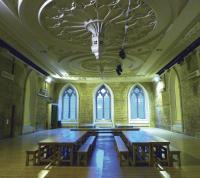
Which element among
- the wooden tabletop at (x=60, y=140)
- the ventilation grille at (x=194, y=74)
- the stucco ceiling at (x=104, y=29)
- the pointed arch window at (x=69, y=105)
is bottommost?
the wooden tabletop at (x=60, y=140)

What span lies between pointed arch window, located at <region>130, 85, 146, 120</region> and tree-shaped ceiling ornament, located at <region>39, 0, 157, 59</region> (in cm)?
917

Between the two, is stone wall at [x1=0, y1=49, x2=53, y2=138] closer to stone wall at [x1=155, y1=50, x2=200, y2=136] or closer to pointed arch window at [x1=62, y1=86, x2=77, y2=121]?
pointed arch window at [x1=62, y1=86, x2=77, y2=121]

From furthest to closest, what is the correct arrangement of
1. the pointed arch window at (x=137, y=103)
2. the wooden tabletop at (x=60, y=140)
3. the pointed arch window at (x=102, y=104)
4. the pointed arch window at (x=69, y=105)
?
1. the pointed arch window at (x=102, y=104)
2. the pointed arch window at (x=69, y=105)
3. the pointed arch window at (x=137, y=103)
4. the wooden tabletop at (x=60, y=140)

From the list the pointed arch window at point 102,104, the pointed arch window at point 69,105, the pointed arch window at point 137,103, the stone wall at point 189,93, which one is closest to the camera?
the stone wall at point 189,93

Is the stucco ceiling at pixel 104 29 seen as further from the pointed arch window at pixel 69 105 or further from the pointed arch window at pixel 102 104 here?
the pointed arch window at pixel 102 104

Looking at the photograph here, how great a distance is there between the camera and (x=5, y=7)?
4996mm

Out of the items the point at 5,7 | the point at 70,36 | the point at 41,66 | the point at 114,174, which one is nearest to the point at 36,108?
the point at 41,66

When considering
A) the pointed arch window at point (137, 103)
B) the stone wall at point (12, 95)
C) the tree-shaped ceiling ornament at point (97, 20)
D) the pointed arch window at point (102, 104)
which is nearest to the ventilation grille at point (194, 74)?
the tree-shaped ceiling ornament at point (97, 20)

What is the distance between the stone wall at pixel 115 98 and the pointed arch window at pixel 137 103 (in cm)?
50

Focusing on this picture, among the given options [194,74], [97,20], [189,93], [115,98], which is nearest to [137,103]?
[115,98]

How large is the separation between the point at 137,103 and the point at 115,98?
74.7 inches

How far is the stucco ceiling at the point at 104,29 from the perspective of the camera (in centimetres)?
504

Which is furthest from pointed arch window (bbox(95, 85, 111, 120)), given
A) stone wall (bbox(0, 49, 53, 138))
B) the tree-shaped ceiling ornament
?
the tree-shaped ceiling ornament

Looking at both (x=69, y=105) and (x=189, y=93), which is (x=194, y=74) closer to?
(x=189, y=93)
